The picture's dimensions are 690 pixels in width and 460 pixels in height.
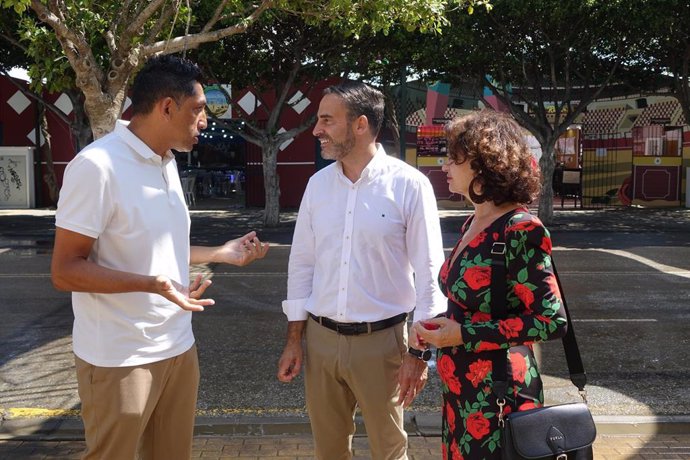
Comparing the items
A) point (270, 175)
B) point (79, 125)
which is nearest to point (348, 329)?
point (270, 175)

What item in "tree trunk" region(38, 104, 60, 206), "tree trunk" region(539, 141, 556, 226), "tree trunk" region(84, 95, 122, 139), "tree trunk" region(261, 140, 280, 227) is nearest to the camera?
"tree trunk" region(84, 95, 122, 139)

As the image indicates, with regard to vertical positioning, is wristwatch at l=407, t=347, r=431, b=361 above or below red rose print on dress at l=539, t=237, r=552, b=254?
below

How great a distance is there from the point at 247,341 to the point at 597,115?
23852mm

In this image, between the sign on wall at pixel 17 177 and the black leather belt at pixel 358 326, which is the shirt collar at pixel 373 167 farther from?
the sign on wall at pixel 17 177

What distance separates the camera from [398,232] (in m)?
2.99

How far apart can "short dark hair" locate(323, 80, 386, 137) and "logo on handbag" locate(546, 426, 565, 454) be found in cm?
142

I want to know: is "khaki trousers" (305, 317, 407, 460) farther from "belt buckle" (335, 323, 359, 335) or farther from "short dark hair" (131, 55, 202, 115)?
"short dark hair" (131, 55, 202, 115)

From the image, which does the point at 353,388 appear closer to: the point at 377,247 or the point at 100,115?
the point at 377,247

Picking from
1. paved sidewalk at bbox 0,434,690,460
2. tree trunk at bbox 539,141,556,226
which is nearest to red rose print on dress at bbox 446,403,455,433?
paved sidewalk at bbox 0,434,690,460

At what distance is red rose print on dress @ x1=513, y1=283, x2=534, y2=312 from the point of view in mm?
2285

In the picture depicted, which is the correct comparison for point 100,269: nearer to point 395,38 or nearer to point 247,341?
point 247,341

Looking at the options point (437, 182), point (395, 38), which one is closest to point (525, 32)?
point (395, 38)

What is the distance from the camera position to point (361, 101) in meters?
2.99

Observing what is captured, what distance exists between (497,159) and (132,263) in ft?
4.23
